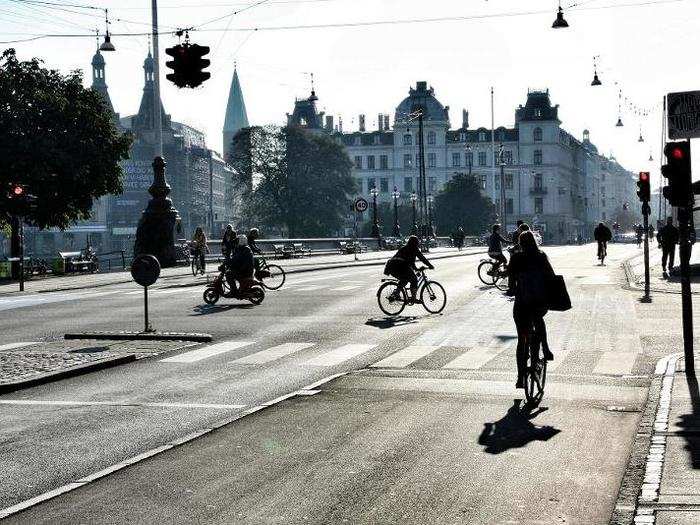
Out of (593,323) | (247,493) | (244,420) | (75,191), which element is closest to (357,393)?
(244,420)

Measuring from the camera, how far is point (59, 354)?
14820 millimetres

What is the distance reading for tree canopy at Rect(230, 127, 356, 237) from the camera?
9956 centimetres

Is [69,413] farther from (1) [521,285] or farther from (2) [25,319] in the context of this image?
(2) [25,319]

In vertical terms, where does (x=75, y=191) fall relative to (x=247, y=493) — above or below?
above

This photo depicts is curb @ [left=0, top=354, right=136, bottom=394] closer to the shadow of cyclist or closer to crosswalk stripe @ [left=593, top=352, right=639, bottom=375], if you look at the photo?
the shadow of cyclist

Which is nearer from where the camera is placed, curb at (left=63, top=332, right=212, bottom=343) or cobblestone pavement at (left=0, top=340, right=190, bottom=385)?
cobblestone pavement at (left=0, top=340, right=190, bottom=385)

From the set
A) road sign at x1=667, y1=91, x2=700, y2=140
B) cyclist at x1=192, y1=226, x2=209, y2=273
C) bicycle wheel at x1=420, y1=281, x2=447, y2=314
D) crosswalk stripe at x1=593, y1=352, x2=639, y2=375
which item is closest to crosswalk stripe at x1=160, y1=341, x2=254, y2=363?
crosswalk stripe at x1=593, y1=352, x2=639, y2=375

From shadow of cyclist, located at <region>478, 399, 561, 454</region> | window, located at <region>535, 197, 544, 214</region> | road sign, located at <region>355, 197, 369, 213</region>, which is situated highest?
window, located at <region>535, 197, 544, 214</region>

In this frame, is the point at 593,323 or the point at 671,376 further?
the point at 593,323

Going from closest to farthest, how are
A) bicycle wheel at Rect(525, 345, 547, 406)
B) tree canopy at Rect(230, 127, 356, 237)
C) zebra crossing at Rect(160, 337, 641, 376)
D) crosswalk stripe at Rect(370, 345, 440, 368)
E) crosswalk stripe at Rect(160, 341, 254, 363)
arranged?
bicycle wheel at Rect(525, 345, 547, 406) < zebra crossing at Rect(160, 337, 641, 376) < crosswalk stripe at Rect(370, 345, 440, 368) < crosswalk stripe at Rect(160, 341, 254, 363) < tree canopy at Rect(230, 127, 356, 237)

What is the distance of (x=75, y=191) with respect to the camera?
152 feet

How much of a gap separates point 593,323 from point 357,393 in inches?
350

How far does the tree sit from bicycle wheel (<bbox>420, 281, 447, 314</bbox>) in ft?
320

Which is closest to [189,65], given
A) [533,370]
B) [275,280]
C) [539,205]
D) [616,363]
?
[616,363]
